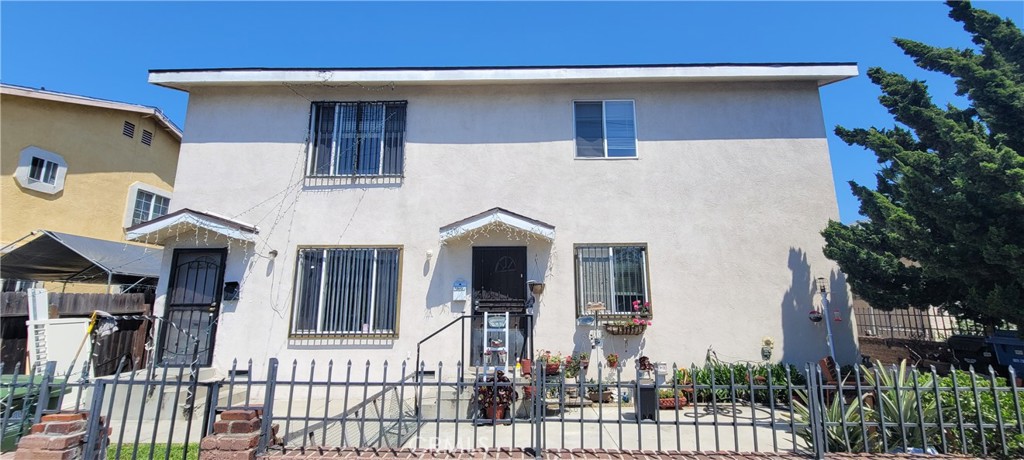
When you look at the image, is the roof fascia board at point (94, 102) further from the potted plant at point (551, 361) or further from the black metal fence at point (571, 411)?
the potted plant at point (551, 361)

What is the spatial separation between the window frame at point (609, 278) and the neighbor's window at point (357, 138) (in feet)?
12.6

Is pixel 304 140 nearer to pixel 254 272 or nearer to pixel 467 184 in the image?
pixel 254 272

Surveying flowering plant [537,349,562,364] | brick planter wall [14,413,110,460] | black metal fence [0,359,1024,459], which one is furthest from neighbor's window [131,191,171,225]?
flowering plant [537,349,562,364]

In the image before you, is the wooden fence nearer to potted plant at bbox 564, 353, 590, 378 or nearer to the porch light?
the porch light

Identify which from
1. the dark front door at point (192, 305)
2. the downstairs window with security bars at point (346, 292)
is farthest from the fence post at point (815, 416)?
the dark front door at point (192, 305)

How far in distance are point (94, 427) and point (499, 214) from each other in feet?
19.1

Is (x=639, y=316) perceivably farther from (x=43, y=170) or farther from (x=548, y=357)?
(x=43, y=170)

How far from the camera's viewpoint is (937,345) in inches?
357

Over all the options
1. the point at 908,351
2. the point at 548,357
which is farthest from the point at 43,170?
the point at 908,351

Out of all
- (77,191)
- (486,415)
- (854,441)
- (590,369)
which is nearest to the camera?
(854,441)

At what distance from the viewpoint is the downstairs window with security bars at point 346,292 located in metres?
8.67

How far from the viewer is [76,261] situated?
35.8ft

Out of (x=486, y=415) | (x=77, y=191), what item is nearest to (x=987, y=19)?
(x=486, y=415)

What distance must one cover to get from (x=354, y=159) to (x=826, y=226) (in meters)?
9.05
